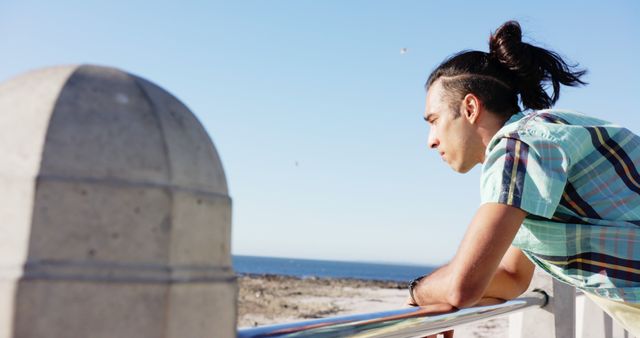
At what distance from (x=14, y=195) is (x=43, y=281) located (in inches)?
4.1

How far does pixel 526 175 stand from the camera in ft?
→ 5.60

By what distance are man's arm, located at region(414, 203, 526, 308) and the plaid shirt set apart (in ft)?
0.22

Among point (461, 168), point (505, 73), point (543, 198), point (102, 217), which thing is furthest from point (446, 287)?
point (102, 217)

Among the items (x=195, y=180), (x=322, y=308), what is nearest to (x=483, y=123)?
(x=195, y=180)

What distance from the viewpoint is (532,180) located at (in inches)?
67.6

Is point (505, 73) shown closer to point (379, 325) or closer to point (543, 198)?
point (543, 198)

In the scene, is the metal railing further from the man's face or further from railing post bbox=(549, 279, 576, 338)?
railing post bbox=(549, 279, 576, 338)

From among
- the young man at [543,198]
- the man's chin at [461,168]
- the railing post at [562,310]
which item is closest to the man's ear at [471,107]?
the young man at [543,198]

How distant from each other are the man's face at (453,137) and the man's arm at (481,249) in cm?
59

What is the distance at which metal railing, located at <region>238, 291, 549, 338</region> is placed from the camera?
104 centimetres

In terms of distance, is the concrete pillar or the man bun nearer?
the concrete pillar

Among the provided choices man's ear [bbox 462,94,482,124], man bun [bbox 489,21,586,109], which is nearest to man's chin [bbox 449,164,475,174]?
man's ear [bbox 462,94,482,124]

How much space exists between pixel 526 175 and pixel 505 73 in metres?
0.79

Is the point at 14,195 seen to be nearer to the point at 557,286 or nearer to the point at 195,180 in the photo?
the point at 195,180
